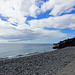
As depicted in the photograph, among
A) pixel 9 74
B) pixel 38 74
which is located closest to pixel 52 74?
pixel 38 74

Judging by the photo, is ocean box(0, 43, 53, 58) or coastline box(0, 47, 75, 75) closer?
coastline box(0, 47, 75, 75)

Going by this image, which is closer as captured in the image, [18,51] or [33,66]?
[33,66]

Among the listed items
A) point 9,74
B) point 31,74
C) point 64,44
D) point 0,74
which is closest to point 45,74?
point 31,74

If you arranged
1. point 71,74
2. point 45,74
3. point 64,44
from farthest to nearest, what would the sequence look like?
1. point 64,44
2. point 45,74
3. point 71,74

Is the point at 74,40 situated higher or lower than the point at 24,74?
higher

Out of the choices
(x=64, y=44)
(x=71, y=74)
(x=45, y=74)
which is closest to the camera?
(x=71, y=74)

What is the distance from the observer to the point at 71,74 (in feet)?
18.7

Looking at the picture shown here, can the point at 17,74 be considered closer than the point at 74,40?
Yes

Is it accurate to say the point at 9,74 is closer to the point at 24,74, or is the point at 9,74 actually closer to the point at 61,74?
the point at 24,74

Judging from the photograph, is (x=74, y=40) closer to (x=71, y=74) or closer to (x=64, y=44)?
(x=64, y=44)

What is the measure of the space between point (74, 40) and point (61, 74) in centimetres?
5849

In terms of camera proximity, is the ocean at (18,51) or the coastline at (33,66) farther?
the ocean at (18,51)

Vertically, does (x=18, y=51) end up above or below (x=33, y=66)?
below

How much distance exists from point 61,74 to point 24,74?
3.18 meters
